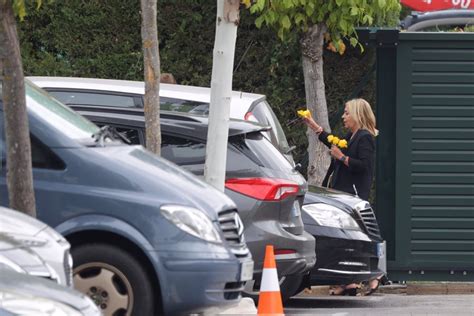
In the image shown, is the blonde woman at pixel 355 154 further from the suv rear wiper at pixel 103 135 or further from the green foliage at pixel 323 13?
the suv rear wiper at pixel 103 135

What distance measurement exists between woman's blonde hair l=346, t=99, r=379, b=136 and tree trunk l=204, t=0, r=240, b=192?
3902mm

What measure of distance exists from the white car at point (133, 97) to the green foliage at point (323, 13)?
2.97 meters

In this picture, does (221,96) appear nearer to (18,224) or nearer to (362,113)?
(18,224)

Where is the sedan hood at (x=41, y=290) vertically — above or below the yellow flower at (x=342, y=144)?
above

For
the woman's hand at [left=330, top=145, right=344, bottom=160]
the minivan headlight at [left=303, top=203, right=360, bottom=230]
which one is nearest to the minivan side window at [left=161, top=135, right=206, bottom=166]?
the minivan headlight at [left=303, top=203, right=360, bottom=230]

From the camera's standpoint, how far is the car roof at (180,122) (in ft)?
37.7

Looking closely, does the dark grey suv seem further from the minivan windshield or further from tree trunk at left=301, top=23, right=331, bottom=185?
tree trunk at left=301, top=23, right=331, bottom=185

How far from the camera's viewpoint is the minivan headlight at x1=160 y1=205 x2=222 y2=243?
885 cm

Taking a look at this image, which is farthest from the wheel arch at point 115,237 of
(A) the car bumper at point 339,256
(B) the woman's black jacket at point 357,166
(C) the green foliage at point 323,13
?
(C) the green foliage at point 323,13

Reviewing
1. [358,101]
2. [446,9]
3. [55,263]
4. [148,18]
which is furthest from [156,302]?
[446,9]

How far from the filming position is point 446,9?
18422 mm

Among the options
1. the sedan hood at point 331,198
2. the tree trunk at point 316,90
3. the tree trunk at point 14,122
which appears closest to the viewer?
the tree trunk at point 14,122

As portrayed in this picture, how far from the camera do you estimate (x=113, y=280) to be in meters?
8.89

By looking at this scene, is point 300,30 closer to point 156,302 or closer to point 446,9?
point 446,9
